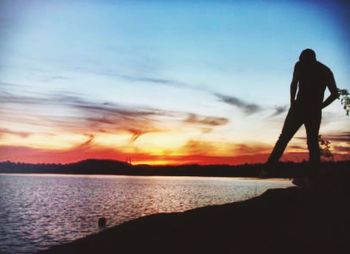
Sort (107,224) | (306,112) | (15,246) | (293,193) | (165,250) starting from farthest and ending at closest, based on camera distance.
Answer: (107,224)
(15,246)
(293,193)
(306,112)
(165,250)

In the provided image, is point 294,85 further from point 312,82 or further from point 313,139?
point 313,139

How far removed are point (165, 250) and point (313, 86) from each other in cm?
479

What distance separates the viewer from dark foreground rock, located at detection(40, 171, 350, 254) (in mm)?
7211

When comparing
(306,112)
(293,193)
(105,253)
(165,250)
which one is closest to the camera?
(165,250)

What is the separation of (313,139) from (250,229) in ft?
9.36

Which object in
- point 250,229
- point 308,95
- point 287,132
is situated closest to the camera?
point 250,229

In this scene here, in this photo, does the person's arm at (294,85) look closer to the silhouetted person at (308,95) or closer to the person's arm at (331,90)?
the silhouetted person at (308,95)

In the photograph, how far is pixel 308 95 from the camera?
30.7 ft

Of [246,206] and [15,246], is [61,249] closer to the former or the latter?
[246,206]

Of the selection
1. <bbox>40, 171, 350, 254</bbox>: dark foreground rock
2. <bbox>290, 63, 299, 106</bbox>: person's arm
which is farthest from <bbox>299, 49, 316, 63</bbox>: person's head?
<bbox>40, 171, 350, 254</bbox>: dark foreground rock

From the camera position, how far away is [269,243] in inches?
284

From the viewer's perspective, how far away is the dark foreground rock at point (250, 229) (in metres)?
7.21

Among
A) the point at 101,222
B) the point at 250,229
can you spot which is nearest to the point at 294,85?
the point at 250,229

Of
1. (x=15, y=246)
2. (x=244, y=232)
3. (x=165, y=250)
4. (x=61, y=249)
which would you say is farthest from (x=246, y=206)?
(x=15, y=246)
